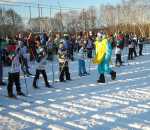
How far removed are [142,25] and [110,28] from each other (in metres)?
4.80

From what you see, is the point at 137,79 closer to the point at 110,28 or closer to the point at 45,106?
the point at 45,106

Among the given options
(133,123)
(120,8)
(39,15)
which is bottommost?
(133,123)

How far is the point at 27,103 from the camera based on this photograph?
33.2 ft

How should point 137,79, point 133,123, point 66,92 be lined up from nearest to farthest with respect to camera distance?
point 133,123 < point 66,92 < point 137,79

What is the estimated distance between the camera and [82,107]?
9516mm

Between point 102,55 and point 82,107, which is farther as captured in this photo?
point 102,55

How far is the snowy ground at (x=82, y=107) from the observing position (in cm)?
794

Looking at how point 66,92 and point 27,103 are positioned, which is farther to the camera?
point 66,92

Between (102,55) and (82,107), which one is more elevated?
(102,55)

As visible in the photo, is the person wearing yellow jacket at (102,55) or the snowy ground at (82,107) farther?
the person wearing yellow jacket at (102,55)

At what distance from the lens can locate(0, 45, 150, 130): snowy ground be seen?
26.0 feet

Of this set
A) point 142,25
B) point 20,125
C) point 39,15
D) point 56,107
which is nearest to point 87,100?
point 56,107

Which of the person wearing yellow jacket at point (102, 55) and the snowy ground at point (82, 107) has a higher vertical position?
the person wearing yellow jacket at point (102, 55)

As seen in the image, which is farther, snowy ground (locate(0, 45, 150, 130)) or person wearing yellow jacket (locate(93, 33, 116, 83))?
person wearing yellow jacket (locate(93, 33, 116, 83))
